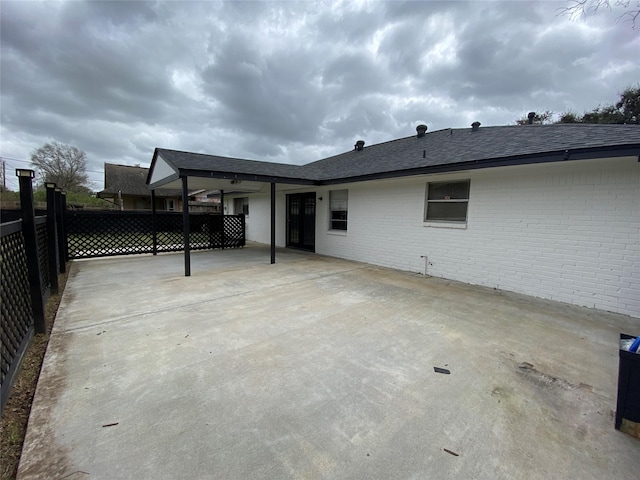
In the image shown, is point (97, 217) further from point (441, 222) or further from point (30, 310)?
point (441, 222)

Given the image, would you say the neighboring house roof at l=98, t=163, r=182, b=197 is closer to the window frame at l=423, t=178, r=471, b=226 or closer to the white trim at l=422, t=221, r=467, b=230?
the window frame at l=423, t=178, r=471, b=226

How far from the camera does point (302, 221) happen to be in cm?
1030

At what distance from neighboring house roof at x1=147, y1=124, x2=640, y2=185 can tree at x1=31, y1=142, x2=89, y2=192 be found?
27.0m

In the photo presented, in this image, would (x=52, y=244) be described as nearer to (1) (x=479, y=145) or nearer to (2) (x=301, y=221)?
(2) (x=301, y=221)

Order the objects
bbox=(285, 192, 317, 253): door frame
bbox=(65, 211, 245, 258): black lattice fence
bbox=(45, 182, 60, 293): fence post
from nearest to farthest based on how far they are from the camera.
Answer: bbox=(45, 182, 60, 293): fence post
bbox=(65, 211, 245, 258): black lattice fence
bbox=(285, 192, 317, 253): door frame

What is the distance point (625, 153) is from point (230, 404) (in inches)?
209

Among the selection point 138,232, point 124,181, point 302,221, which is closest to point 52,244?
point 138,232

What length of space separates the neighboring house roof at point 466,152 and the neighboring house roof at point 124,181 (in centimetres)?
1508

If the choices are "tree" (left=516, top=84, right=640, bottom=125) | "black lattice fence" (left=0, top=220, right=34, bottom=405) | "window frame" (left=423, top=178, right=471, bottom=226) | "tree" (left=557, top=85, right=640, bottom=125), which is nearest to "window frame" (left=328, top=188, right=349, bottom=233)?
"window frame" (left=423, top=178, right=471, bottom=226)

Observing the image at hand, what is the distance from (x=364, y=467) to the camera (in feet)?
→ 4.91

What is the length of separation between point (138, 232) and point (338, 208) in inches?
268

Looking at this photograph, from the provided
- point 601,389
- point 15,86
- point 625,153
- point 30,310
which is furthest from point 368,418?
point 15,86

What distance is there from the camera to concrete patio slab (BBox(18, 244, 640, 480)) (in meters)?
1.53

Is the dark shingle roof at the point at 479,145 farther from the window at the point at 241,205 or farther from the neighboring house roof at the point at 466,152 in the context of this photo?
the window at the point at 241,205
